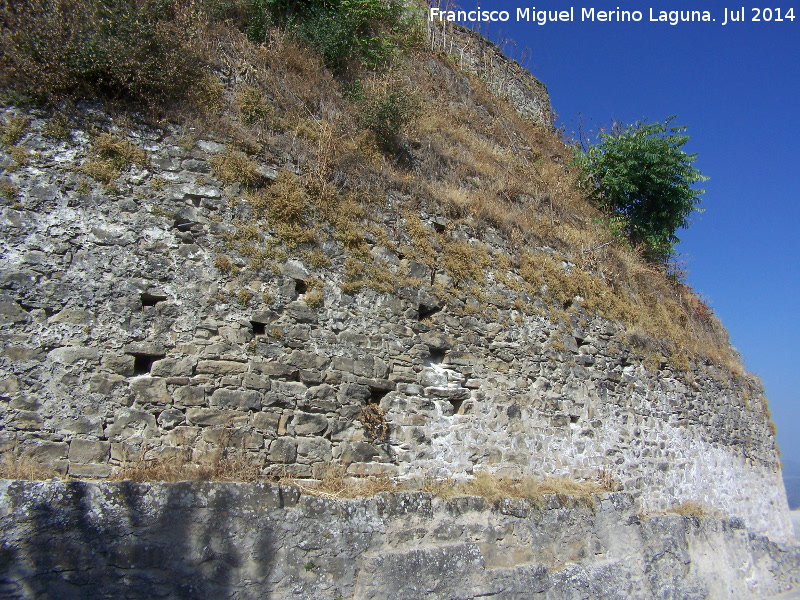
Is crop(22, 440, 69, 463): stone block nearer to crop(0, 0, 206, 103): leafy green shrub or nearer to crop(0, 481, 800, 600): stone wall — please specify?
crop(0, 481, 800, 600): stone wall

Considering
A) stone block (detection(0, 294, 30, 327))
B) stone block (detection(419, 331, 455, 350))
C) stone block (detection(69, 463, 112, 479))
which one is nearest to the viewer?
stone block (detection(69, 463, 112, 479))

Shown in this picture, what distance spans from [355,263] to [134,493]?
11.9 feet

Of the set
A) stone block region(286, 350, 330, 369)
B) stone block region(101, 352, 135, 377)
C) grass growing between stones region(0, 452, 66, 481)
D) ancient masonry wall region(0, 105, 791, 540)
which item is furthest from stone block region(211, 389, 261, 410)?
grass growing between stones region(0, 452, 66, 481)

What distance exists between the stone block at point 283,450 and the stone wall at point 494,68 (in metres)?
10.8

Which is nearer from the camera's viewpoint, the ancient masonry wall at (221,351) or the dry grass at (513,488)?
the ancient masonry wall at (221,351)

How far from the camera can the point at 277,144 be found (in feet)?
25.0

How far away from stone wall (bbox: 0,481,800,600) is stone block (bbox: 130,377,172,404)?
3.76 feet

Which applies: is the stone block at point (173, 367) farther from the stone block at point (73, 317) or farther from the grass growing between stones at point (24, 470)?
the grass growing between stones at point (24, 470)

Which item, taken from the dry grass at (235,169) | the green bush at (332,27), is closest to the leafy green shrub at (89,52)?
the dry grass at (235,169)

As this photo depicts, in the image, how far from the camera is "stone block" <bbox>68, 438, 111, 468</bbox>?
17.9 feet

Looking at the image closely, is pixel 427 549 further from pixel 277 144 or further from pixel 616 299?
pixel 616 299

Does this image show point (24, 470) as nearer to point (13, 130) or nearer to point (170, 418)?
point (170, 418)

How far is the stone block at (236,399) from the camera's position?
608cm

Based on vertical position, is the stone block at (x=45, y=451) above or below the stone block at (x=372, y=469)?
above
